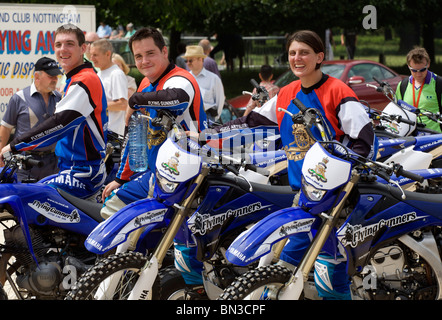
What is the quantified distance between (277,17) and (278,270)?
66.4 ft

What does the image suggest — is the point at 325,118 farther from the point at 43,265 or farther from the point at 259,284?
the point at 43,265

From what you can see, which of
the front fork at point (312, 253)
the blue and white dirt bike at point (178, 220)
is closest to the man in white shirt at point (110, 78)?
the blue and white dirt bike at point (178, 220)

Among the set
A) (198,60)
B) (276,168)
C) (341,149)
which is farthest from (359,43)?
(341,149)

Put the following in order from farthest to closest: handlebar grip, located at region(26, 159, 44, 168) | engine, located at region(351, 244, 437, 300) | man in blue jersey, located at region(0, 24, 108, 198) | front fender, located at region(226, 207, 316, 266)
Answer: man in blue jersey, located at region(0, 24, 108, 198)
handlebar grip, located at region(26, 159, 44, 168)
engine, located at region(351, 244, 437, 300)
front fender, located at region(226, 207, 316, 266)

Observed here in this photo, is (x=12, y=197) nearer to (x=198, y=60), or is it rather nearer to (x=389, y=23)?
(x=198, y=60)

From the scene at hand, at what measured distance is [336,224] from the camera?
4.46 meters

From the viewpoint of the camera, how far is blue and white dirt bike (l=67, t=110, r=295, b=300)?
438cm

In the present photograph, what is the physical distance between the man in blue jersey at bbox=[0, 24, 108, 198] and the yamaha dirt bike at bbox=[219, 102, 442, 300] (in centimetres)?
164

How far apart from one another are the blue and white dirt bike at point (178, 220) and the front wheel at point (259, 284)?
578mm

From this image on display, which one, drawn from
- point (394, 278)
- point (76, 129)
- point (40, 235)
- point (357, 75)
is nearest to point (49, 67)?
point (76, 129)

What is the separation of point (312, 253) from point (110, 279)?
1.10 meters

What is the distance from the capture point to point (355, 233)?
4.45m

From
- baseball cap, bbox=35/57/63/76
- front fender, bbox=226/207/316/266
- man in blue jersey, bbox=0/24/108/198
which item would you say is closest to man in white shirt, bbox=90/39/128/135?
baseball cap, bbox=35/57/63/76

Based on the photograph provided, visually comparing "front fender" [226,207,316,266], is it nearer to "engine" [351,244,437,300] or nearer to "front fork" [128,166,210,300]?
"front fork" [128,166,210,300]
